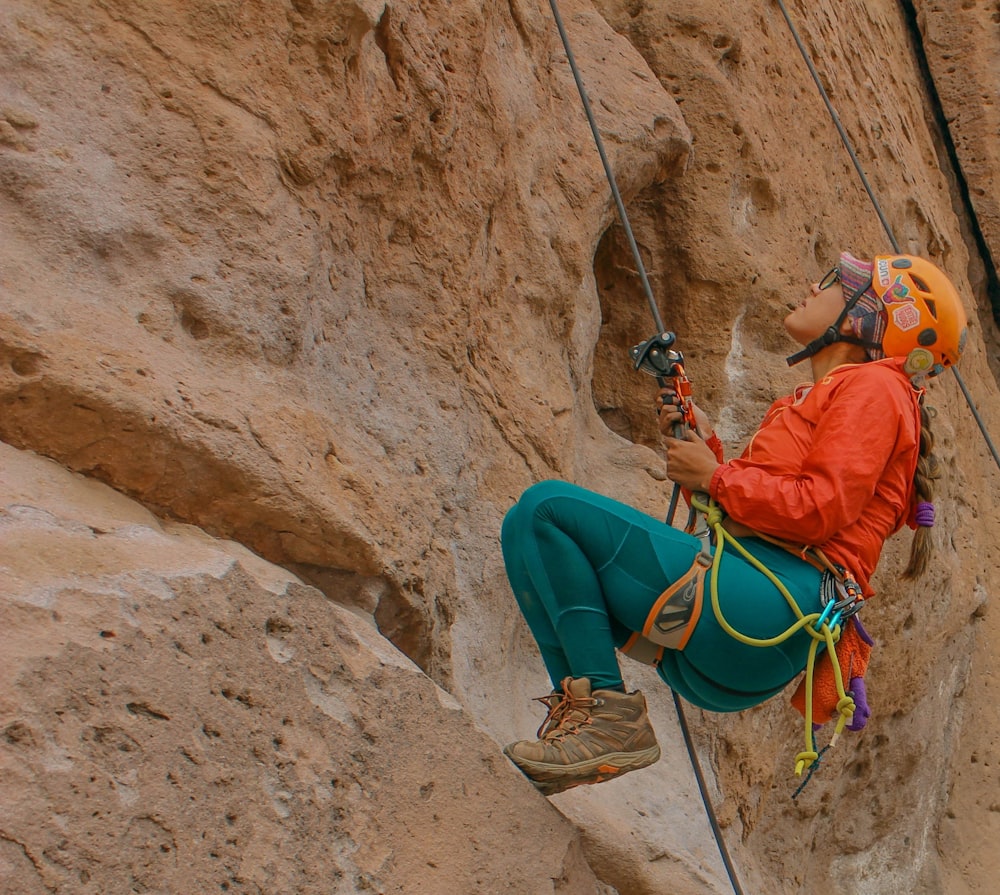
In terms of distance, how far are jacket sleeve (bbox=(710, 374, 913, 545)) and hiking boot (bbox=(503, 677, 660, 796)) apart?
431 millimetres

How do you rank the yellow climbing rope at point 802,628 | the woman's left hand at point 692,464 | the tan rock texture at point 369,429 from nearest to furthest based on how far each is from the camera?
1. the tan rock texture at point 369,429
2. the yellow climbing rope at point 802,628
3. the woman's left hand at point 692,464

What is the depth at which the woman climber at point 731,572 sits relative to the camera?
7.72 ft

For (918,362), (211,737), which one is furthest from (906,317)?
(211,737)

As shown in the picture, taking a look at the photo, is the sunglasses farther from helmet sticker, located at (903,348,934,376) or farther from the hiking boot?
the hiking boot

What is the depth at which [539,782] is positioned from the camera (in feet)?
7.91

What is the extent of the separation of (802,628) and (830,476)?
0.97 feet

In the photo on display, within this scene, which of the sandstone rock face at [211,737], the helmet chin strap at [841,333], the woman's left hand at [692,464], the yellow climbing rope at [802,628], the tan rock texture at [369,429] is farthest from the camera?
the helmet chin strap at [841,333]

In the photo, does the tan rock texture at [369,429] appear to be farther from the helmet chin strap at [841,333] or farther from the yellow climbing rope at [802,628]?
the helmet chin strap at [841,333]

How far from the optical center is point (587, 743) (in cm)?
238

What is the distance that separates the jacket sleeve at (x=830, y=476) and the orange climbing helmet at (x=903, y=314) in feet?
0.64

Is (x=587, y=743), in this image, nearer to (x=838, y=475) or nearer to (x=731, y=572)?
(x=731, y=572)

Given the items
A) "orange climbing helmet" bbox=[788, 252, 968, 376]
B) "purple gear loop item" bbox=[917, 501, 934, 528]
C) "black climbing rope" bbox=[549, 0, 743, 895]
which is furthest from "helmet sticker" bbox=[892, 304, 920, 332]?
"black climbing rope" bbox=[549, 0, 743, 895]

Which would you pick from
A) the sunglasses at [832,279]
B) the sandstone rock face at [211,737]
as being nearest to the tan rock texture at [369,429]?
the sandstone rock face at [211,737]

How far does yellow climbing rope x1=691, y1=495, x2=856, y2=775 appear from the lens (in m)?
2.33
